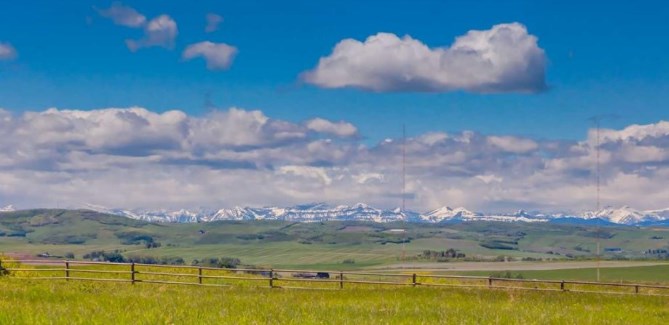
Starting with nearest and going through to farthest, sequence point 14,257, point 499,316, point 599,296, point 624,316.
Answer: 1. point 499,316
2. point 624,316
3. point 599,296
4. point 14,257

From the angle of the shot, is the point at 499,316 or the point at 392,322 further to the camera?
the point at 499,316

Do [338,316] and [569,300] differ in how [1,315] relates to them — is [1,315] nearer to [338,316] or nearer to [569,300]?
[338,316]

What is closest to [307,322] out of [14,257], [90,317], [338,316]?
[338,316]

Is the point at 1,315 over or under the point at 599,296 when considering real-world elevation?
over

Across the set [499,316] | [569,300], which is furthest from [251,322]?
[569,300]

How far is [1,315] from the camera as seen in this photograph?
60.3 feet

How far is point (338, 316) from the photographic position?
2292 centimetres

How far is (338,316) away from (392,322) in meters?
2.32

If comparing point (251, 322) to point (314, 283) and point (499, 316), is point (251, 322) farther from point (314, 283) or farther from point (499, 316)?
point (314, 283)

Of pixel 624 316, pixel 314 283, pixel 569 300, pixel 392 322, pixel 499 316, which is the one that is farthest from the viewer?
pixel 314 283

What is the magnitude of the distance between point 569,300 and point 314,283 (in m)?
22.2

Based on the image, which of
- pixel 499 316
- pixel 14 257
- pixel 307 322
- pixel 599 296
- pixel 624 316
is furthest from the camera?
pixel 14 257

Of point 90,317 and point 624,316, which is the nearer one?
point 90,317

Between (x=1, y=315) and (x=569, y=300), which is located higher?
(x=1, y=315)
